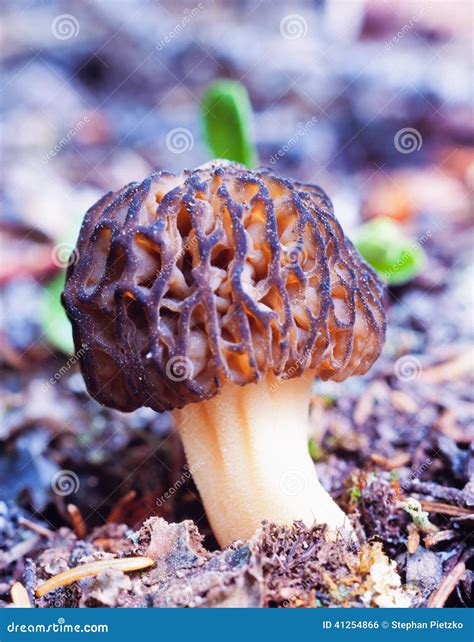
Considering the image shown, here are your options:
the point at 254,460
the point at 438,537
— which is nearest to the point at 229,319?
the point at 254,460

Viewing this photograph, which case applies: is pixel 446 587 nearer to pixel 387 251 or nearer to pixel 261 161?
pixel 387 251

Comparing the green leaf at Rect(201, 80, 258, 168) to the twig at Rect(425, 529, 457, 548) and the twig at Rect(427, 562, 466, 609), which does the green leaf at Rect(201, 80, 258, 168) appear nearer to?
the twig at Rect(425, 529, 457, 548)

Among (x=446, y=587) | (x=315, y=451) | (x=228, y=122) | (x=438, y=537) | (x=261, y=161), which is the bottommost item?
(x=446, y=587)

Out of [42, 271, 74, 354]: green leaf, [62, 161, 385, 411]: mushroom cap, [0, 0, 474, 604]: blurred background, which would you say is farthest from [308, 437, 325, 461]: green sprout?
[42, 271, 74, 354]: green leaf

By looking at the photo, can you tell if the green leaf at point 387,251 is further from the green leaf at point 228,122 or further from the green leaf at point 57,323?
the green leaf at point 57,323


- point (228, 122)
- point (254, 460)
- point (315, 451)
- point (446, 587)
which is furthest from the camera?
point (228, 122)
